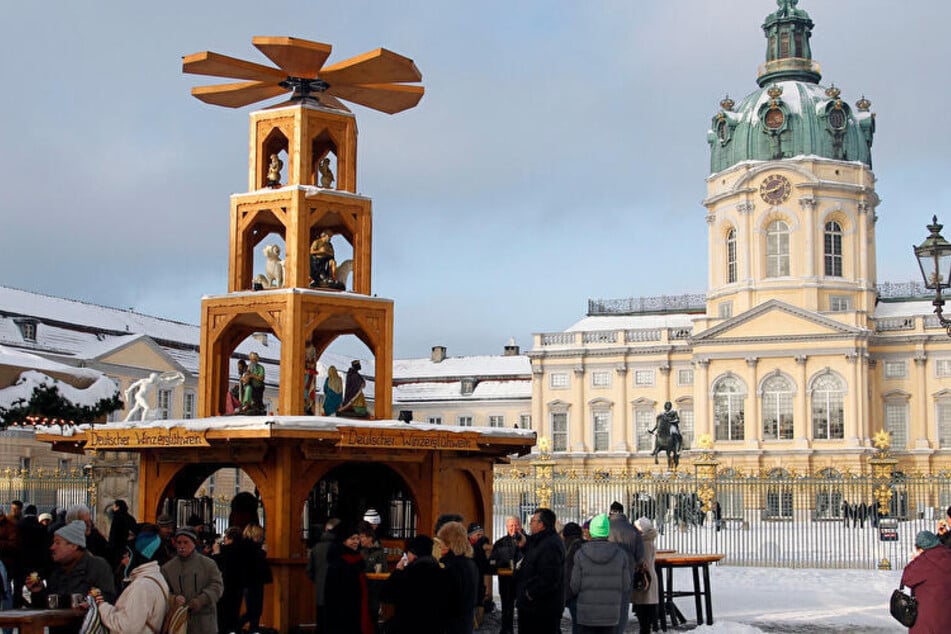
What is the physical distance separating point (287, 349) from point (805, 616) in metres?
9.30

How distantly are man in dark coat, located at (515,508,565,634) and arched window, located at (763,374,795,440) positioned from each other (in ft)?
181

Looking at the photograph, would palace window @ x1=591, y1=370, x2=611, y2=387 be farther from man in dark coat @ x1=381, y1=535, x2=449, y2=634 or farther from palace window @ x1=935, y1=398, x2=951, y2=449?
man in dark coat @ x1=381, y1=535, x2=449, y2=634

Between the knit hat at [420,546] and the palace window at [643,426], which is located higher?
the palace window at [643,426]

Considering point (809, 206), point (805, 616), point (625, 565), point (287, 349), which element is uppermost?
point (809, 206)

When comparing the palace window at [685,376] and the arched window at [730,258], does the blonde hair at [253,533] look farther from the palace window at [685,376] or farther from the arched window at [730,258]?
the palace window at [685,376]

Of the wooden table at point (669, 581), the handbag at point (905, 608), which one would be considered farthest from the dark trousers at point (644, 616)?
the handbag at point (905, 608)

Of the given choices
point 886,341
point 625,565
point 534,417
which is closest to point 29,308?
point 534,417

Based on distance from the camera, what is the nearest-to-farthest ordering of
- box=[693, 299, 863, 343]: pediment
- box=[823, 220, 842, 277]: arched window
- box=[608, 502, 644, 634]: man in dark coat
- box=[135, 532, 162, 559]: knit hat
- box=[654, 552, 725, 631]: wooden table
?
1. box=[135, 532, 162, 559]: knit hat
2. box=[608, 502, 644, 634]: man in dark coat
3. box=[654, 552, 725, 631]: wooden table
4. box=[693, 299, 863, 343]: pediment
5. box=[823, 220, 842, 277]: arched window

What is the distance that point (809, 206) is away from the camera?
67.8 metres

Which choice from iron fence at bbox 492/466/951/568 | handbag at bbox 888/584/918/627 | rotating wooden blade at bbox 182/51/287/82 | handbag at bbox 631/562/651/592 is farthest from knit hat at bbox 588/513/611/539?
→ iron fence at bbox 492/466/951/568

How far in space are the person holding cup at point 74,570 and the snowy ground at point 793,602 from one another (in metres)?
8.28

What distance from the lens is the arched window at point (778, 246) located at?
69.0m

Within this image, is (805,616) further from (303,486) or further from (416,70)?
(416,70)

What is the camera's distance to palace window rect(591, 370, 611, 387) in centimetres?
7412
